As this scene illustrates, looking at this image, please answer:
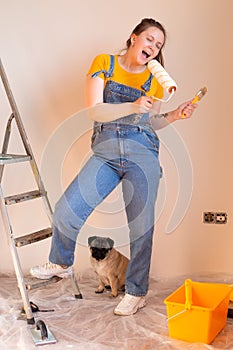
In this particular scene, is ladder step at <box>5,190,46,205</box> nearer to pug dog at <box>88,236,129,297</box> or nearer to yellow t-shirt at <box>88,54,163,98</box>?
pug dog at <box>88,236,129,297</box>

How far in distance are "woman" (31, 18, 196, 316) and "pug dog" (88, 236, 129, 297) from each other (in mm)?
209

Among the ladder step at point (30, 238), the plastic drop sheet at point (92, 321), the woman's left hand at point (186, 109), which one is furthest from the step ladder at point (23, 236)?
the woman's left hand at point (186, 109)

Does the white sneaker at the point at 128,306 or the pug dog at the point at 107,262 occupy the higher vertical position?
the pug dog at the point at 107,262

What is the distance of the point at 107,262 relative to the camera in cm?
262

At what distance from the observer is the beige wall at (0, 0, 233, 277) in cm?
271

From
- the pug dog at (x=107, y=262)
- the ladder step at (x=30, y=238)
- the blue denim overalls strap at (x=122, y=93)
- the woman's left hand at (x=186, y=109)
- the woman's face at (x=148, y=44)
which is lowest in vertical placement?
the pug dog at (x=107, y=262)

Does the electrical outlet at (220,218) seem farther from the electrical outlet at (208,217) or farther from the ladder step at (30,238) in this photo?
the ladder step at (30,238)

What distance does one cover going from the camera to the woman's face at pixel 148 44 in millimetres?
2262

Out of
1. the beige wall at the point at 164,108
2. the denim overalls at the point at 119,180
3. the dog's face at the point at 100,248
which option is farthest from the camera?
the beige wall at the point at 164,108

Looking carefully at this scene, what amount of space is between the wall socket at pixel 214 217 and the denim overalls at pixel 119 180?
21.6 inches

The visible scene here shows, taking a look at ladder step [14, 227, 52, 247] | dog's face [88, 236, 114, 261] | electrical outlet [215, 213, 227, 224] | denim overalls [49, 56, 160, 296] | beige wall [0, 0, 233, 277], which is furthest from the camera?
electrical outlet [215, 213, 227, 224]

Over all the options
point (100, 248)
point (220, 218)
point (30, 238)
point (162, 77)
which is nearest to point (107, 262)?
point (100, 248)

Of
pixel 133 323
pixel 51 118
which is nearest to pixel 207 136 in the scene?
pixel 51 118

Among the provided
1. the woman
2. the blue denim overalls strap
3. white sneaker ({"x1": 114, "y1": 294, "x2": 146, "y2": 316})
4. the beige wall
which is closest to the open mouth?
the woman
